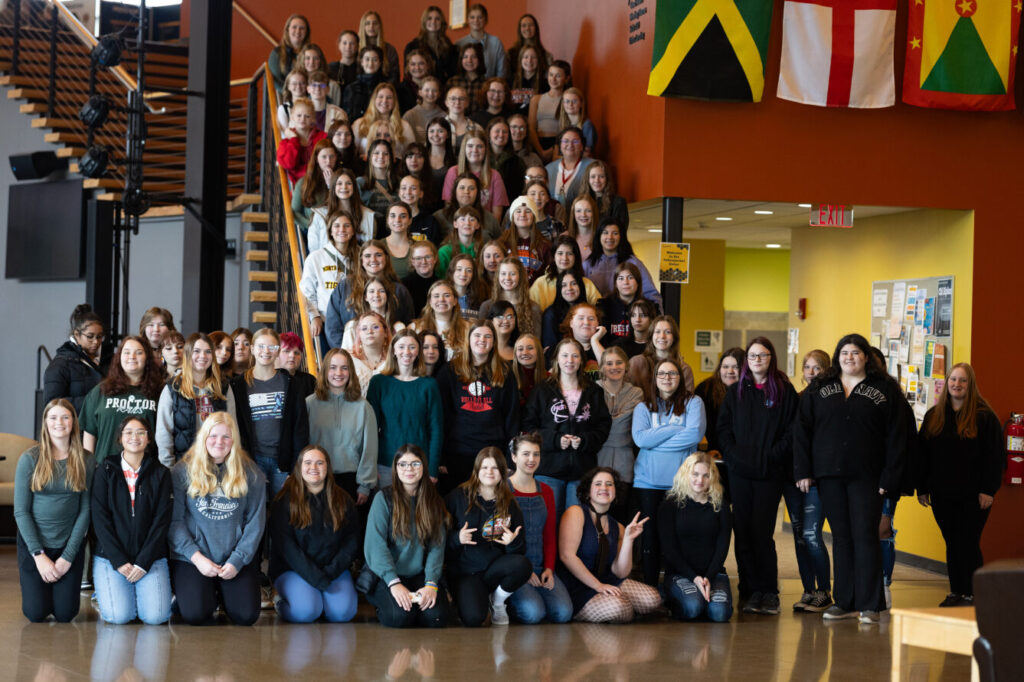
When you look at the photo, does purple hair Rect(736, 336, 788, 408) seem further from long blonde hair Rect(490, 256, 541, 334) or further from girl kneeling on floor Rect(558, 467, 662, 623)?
long blonde hair Rect(490, 256, 541, 334)

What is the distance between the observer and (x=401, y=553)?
6.30 meters

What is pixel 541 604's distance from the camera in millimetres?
6465

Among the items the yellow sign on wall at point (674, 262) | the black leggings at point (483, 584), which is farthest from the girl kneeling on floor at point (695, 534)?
the yellow sign on wall at point (674, 262)

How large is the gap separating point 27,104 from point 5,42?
0.83 m

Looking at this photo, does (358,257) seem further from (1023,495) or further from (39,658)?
(1023,495)

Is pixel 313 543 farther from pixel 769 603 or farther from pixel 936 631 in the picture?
pixel 936 631

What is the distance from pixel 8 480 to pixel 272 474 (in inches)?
126

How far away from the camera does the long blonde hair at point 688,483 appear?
672 centimetres

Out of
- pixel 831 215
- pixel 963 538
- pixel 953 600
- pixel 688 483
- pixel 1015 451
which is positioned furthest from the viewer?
pixel 831 215

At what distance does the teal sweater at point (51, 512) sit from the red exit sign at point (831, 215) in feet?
17.2

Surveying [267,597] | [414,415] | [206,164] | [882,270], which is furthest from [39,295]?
[882,270]

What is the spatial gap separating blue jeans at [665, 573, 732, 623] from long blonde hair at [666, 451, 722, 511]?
418mm

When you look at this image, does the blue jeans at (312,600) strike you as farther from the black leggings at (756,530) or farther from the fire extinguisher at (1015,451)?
the fire extinguisher at (1015,451)

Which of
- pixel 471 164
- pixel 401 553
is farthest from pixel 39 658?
pixel 471 164
